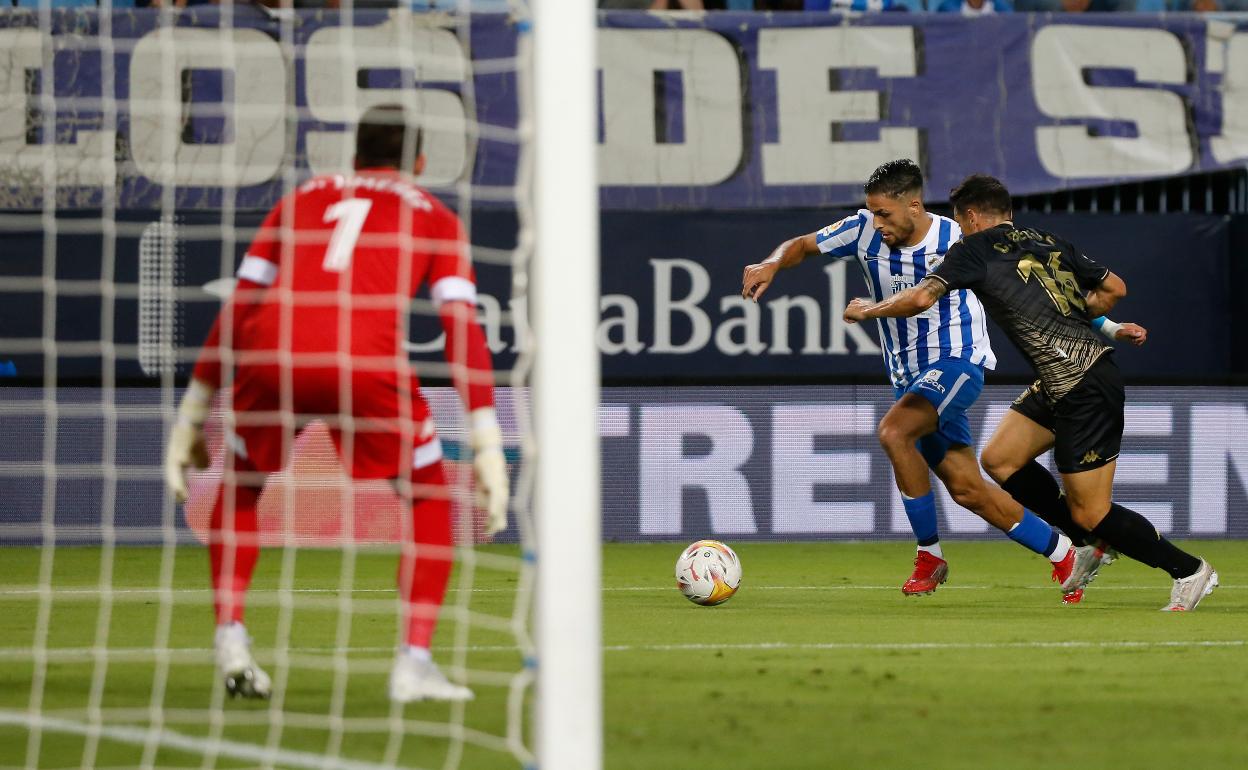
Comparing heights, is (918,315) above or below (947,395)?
above

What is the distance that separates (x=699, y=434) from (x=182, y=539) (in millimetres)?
A: 3375

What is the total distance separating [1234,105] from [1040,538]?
21.2 feet

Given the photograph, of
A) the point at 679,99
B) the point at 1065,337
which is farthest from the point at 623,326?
the point at 1065,337

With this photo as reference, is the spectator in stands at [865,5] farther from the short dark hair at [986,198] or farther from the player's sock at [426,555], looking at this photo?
the player's sock at [426,555]

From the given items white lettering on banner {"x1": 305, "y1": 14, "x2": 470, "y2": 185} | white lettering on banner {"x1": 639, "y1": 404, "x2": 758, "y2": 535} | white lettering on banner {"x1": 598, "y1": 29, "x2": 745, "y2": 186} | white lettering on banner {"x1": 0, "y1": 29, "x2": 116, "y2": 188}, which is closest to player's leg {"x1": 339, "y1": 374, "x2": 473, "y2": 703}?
white lettering on banner {"x1": 639, "y1": 404, "x2": 758, "y2": 535}

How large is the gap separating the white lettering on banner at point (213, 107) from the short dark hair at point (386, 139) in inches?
297

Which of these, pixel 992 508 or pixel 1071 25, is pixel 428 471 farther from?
pixel 1071 25

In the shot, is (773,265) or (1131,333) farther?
(773,265)

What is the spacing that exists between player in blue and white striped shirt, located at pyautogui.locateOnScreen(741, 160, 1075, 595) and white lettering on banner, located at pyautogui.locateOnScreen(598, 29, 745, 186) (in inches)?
177

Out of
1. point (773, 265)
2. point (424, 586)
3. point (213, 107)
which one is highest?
point (213, 107)

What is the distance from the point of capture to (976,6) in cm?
1435

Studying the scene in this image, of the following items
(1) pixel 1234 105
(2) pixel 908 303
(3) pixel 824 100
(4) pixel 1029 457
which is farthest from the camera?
(1) pixel 1234 105

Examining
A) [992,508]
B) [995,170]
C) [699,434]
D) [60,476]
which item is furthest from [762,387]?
[60,476]

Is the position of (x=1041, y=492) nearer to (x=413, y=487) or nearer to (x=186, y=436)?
(x=413, y=487)
